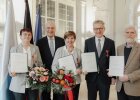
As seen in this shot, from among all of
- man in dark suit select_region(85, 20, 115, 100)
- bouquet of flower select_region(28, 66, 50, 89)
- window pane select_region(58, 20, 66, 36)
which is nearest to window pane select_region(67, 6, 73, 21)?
window pane select_region(58, 20, 66, 36)

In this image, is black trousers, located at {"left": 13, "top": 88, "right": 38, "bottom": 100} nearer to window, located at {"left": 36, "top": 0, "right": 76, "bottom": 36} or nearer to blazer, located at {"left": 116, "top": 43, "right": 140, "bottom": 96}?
blazer, located at {"left": 116, "top": 43, "right": 140, "bottom": 96}

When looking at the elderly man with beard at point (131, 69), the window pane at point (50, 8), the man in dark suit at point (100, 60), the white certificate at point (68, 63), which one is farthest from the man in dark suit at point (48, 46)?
the window pane at point (50, 8)

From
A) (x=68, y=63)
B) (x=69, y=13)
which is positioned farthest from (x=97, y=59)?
(x=69, y=13)

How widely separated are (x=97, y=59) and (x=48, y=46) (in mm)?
735

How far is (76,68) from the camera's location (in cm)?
301

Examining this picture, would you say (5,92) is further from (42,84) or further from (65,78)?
(65,78)

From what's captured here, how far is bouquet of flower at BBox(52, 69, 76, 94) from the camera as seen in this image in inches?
112

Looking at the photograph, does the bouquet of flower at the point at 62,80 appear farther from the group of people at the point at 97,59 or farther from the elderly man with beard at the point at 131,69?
the elderly man with beard at the point at 131,69

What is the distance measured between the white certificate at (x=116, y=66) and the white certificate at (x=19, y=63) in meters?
1.04

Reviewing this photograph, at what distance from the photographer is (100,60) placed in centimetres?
310

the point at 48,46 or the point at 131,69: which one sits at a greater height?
the point at 48,46

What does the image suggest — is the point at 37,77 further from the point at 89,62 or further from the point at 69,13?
the point at 69,13

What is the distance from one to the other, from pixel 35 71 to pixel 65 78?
366 millimetres

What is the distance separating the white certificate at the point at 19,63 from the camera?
286 cm
